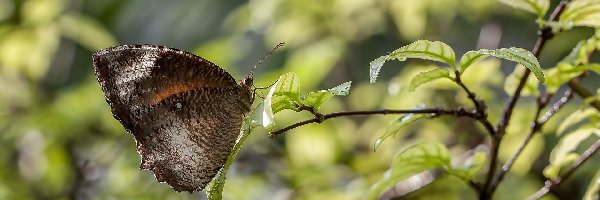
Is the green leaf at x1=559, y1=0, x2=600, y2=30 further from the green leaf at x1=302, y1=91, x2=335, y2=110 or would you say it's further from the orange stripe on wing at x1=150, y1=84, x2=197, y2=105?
the orange stripe on wing at x1=150, y1=84, x2=197, y2=105

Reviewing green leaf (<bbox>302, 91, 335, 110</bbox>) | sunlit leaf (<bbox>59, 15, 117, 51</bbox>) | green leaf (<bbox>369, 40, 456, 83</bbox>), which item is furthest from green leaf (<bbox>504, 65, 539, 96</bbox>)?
sunlit leaf (<bbox>59, 15, 117, 51</bbox>)

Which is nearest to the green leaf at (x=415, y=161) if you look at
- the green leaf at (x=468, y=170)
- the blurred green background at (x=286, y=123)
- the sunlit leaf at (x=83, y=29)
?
the green leaf at (x=468, y=170)

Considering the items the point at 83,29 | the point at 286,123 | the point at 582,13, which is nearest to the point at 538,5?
the point at 582,13

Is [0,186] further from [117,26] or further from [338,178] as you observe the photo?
[117,26]

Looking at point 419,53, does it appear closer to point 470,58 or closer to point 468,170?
point 470,58

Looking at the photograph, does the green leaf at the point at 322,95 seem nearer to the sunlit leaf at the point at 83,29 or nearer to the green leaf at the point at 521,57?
the green leaf at the point at 521,57

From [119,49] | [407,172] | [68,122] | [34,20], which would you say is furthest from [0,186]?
[407,172]
